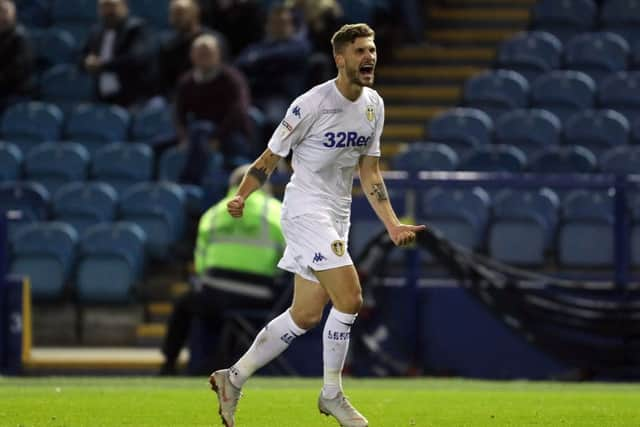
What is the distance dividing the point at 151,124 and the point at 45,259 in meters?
2.47

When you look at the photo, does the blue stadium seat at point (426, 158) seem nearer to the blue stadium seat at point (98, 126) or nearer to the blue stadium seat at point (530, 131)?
the blue stadium seat at point (530, 131)

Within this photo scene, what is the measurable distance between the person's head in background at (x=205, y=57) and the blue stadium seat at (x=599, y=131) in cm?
360

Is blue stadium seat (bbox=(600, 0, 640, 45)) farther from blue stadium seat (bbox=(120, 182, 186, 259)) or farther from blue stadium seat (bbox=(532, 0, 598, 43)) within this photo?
blue stadium seat (bbox=(120, 182, 186, 259))

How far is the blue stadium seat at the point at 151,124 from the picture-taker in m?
17.8

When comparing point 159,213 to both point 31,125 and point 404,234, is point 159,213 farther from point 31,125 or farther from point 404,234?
point 404,234

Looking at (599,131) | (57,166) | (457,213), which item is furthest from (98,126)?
(599,131)

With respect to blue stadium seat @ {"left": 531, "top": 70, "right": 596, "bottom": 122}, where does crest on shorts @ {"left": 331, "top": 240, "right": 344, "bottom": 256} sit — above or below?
below

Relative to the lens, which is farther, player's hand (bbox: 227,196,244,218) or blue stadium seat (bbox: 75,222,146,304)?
blue stadium seat (bbox: 75,222,146,304)

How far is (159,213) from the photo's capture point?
16.1 meters

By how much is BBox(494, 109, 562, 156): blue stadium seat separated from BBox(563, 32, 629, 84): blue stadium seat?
1426 millimetres

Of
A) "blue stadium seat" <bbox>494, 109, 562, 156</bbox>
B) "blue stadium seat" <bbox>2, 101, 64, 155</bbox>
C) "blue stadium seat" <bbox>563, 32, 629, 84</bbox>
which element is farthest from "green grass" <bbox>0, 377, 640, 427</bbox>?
"blue stadium seat" <bbox>563, 32, 629, 84</bbox>

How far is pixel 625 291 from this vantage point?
14000 mm

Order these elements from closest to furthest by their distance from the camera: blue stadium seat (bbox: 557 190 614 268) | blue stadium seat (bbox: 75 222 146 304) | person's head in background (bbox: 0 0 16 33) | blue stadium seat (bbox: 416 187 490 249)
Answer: blue stadium seat (bbox: 557 190 614 268)
blue stadium seat (bbox: 416 187 490 249)
blue stadium seat (bbox: 75 222 146 304)
person's head in background (bbox: 0 0 16 33)

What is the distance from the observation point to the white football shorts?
27.9 ft
